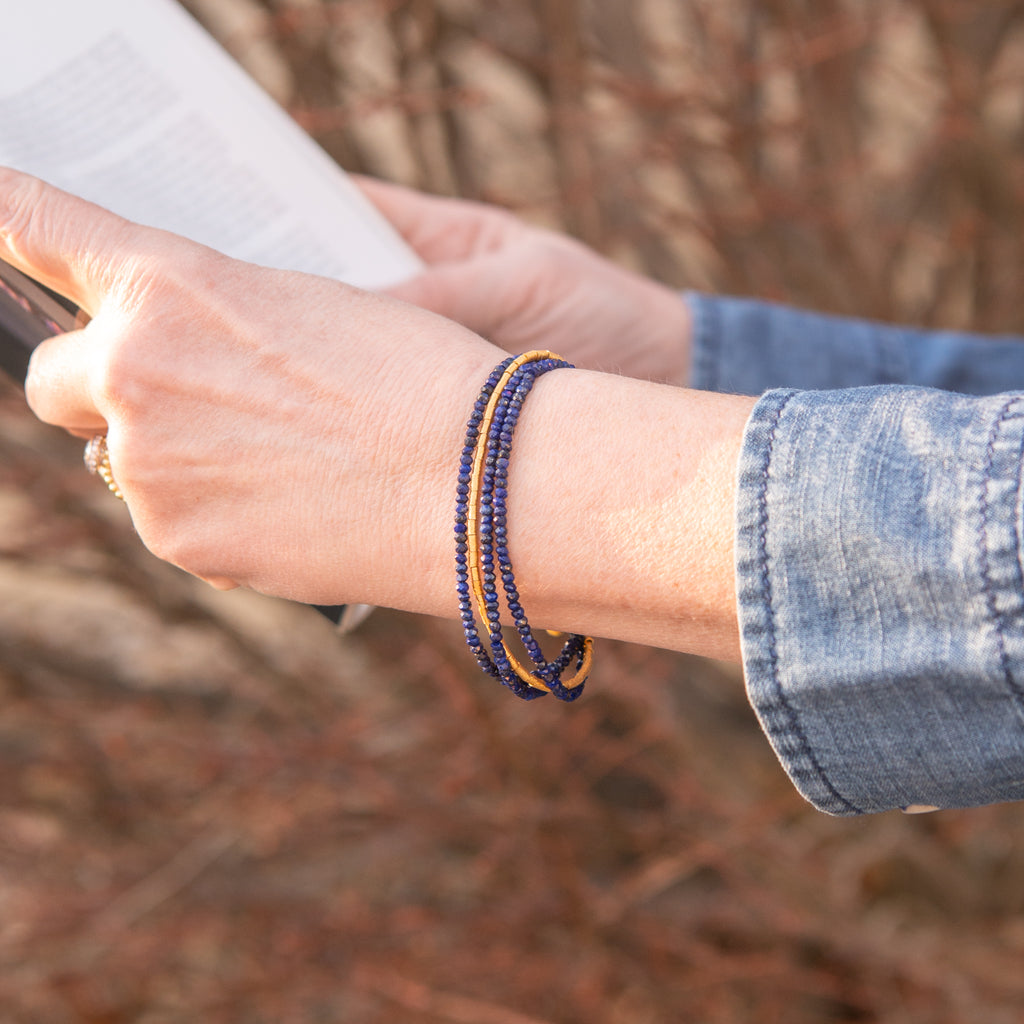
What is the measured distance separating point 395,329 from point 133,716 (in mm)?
Answer: 1498

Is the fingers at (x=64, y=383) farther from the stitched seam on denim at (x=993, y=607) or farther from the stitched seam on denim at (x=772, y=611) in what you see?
the stitched seam on denim at (x=993, y=607)

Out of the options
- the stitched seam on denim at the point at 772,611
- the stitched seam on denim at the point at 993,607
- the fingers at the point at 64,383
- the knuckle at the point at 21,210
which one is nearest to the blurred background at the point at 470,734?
the fingers at the point at 64,383

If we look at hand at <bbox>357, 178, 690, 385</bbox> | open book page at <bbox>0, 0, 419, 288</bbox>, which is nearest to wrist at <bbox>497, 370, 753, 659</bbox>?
open book page at <bbox>0, 0, 419, 288</bbox>

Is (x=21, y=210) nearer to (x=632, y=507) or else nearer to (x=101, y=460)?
(x=101, y=460)

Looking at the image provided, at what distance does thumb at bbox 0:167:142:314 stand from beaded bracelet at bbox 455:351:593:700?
405 millimetres

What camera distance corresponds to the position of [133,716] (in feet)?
6.81

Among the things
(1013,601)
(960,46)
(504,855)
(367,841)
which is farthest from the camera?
(960,46)

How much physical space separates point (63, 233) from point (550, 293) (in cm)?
84

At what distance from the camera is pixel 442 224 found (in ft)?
5.41

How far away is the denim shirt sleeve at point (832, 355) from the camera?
157 centimetres

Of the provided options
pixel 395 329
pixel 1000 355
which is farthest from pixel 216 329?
pixel 1000 355

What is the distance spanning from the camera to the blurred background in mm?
2066

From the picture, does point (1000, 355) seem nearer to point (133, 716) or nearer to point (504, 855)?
Result: point (504, 855)

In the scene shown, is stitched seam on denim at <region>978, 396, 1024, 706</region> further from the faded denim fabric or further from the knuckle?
the knuckle
